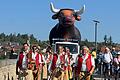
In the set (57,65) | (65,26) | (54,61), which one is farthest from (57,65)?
(65,26)

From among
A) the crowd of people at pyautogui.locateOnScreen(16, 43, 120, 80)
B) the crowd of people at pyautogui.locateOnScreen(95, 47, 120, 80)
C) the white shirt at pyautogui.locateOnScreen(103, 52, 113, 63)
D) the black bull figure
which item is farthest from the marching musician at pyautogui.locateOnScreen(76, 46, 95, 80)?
the black bull figure

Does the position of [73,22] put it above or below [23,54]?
above

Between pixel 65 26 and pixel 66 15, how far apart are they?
3.37 feet

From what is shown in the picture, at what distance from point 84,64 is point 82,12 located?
2594 cm

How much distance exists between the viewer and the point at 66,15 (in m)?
38.2

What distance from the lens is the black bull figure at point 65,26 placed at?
3689 cm

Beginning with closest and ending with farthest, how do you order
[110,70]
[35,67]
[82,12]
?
[35,67] → [110,70] → [82,12]

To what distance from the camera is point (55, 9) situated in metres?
41.3

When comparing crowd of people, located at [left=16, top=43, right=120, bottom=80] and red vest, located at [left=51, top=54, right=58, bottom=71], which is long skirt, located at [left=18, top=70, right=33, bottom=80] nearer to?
crowd of people, located at [left=16, top=43, right=120, bottom=80]

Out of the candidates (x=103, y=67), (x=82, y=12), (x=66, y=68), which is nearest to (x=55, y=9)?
(x=82, y=12)

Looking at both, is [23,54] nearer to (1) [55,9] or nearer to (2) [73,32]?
(2) [73,32]

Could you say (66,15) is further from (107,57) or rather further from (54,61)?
(54,61)

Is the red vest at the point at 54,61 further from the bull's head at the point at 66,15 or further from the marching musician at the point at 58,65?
the bull's head at the point at 66,15

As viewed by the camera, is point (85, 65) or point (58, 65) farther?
point (58, 65)
